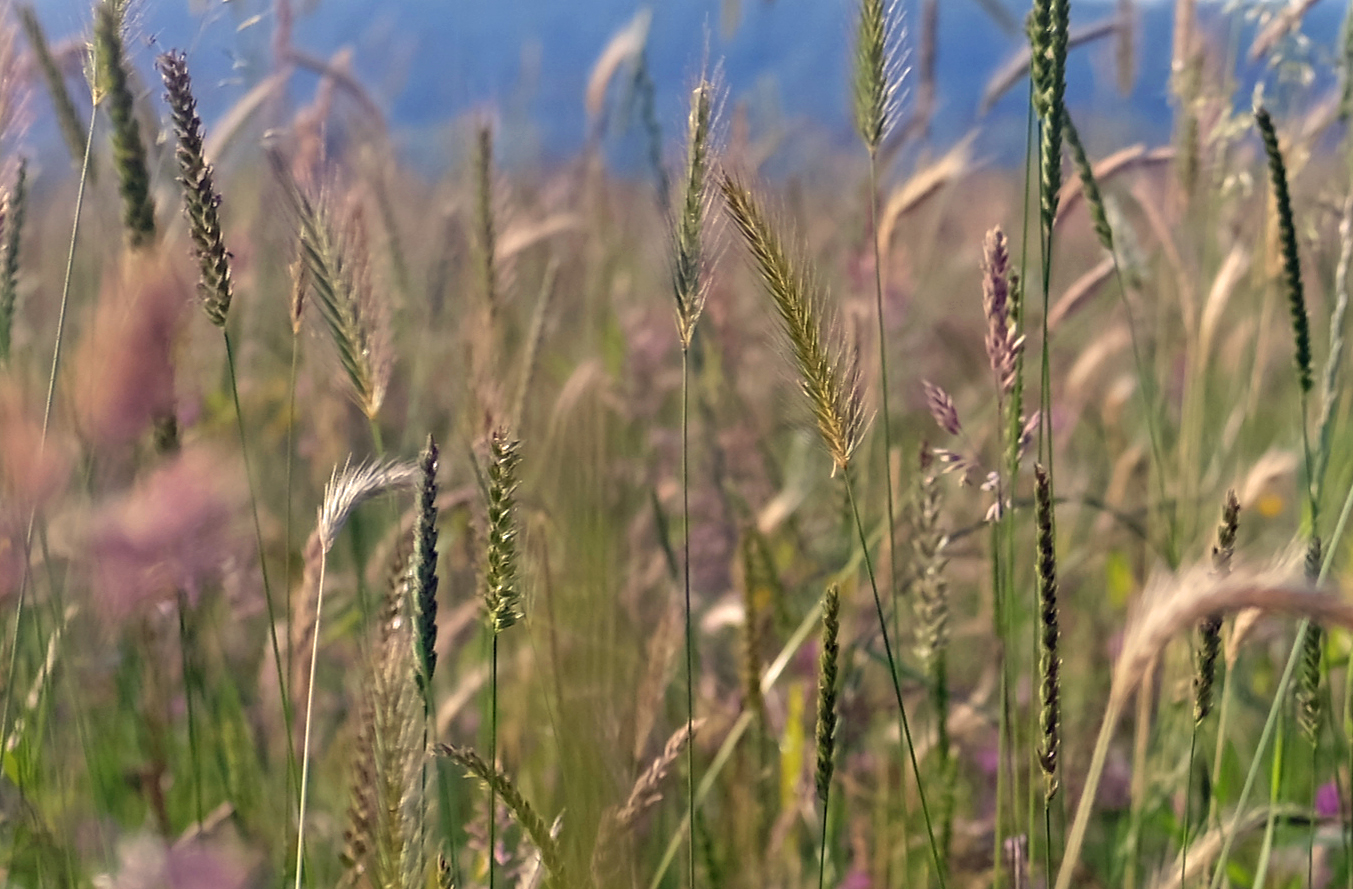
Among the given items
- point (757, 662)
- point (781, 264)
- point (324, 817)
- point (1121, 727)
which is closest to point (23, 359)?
point (324, 817)

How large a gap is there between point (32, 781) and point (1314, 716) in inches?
37.0

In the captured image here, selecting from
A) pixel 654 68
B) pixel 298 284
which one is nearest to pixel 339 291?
pixel 298 284

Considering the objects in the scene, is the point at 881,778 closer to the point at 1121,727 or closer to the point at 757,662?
the point at 757,662

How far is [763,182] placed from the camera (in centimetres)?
67

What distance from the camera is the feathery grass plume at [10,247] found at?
0.71 meters

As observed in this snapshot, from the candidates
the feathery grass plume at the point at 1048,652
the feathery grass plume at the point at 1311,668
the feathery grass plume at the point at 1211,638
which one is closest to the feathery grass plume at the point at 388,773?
the feathery grass plume at the point at 1048,652

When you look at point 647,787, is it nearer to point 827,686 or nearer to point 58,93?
point 827,686

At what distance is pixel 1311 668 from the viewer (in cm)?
70

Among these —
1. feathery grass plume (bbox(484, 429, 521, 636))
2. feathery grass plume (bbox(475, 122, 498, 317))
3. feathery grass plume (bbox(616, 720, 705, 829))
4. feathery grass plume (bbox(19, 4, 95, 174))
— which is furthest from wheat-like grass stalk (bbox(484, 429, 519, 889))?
feathery grass plume (bbox(19, 4, 95, 174))

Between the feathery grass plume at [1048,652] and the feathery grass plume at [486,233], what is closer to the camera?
the feathery grass plume at [1048,652]

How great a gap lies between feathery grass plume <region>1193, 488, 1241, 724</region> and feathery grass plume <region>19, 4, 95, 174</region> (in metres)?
0.95

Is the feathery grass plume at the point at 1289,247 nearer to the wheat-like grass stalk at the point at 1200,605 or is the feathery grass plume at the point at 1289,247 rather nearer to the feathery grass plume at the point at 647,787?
the wheat-like grass stalk at the point at 1200,605

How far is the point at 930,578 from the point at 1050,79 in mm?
397

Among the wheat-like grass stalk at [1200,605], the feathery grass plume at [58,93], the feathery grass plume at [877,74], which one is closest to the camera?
the wheat-like grass stalk at [1200,605]
